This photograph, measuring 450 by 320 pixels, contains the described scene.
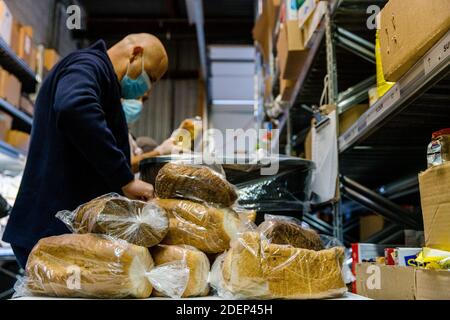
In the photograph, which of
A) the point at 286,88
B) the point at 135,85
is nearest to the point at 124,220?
the point at 135,85

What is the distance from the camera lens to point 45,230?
1164 millimetres

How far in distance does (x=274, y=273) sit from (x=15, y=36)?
3617mm

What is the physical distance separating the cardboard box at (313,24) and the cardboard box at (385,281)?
3.34 feet

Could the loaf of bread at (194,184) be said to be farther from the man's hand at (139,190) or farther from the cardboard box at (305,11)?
the cardboard box at (305,11)

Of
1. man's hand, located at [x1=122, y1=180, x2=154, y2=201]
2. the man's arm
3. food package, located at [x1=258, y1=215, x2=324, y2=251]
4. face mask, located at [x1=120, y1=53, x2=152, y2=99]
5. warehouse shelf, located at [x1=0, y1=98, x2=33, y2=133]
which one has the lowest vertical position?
food package, located at [x1=258, y1=215, x2=324, y2=251]

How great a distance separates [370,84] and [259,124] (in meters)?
→ 2.54

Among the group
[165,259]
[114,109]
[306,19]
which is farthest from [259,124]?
[165,259]

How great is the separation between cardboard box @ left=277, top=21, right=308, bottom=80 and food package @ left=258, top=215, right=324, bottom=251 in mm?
1353

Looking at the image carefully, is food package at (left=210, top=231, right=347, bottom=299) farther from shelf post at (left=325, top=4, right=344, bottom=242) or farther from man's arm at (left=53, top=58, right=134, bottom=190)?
shelf post at (left=325, top=4, right=344, bottom=242)

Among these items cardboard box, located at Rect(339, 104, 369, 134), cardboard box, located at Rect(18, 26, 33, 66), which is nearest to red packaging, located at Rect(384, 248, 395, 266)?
cardboard box, located at Rect(339, 104, 369, 134)

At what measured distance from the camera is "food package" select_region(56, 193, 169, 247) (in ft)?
2.59

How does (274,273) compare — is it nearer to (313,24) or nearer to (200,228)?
(200,228)

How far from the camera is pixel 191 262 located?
2.67 ft
